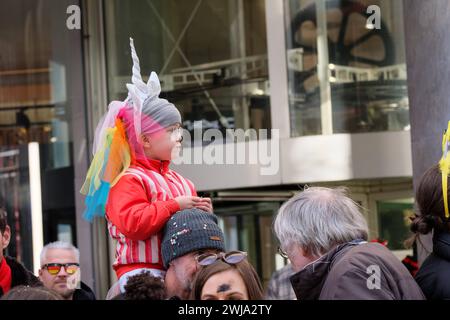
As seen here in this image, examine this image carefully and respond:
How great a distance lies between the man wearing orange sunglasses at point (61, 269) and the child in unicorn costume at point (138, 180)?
1.39 m

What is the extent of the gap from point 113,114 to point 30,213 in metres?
8.37

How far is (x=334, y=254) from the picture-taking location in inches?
126

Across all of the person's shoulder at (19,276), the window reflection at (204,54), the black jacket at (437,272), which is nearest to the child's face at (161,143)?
the person's shoulder at (19,276)

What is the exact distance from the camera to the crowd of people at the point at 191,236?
3096mm

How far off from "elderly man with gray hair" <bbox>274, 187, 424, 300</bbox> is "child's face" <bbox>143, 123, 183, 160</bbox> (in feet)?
2.55

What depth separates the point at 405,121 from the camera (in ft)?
35.7

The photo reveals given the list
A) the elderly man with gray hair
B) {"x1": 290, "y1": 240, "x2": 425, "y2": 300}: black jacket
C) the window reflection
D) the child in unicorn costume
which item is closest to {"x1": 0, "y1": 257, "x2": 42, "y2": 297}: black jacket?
the child in unicorn costume

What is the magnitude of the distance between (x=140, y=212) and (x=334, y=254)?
905mm

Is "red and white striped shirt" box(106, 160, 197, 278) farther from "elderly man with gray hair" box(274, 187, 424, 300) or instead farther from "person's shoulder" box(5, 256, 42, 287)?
"elderly man with gray hair" box(274, 187, 424, 300)

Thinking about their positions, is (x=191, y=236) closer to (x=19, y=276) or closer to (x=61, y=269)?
(x=19, y=276)

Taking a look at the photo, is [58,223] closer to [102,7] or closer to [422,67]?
[102,7]

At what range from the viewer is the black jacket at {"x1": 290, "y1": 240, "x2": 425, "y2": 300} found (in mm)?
3016
